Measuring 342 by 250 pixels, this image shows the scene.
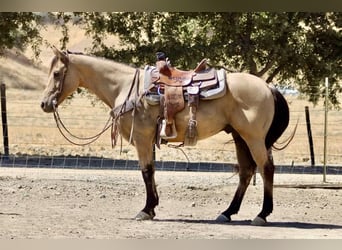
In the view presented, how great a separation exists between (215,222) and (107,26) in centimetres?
401

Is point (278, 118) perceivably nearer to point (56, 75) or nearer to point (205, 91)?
point (205, 91)

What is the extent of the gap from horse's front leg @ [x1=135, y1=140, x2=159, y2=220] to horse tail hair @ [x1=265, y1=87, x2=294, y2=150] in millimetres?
831

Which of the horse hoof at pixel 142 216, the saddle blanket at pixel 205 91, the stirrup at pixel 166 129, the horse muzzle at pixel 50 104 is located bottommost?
the horse hoof at pixel 142 216

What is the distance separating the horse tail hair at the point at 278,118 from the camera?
5.75 metres

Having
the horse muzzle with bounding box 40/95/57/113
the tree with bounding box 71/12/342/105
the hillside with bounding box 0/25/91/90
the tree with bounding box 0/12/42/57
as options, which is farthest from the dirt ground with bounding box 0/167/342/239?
the hillside with bounding box 0/25/91/90

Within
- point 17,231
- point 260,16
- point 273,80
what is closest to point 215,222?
point 17,231

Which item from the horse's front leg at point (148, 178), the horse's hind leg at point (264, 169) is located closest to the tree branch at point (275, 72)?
the horse's hind leg at point (264, 169)

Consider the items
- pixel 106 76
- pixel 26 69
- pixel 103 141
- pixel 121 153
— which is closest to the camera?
pixel 106 76

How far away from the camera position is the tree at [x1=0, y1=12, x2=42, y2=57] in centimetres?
866

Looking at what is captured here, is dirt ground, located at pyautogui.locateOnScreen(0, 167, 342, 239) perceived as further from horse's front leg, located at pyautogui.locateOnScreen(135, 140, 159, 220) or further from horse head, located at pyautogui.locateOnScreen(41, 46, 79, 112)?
horse head, located at pyautogui.locateOnScreen(41, 46, 79, 112)

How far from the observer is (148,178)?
568cm

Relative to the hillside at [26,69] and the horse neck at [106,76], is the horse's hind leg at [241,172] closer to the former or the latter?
the horse neck at [106,76]

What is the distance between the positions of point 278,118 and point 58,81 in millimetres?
1550

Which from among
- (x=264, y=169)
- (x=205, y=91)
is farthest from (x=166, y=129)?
(x=264, y=169)
